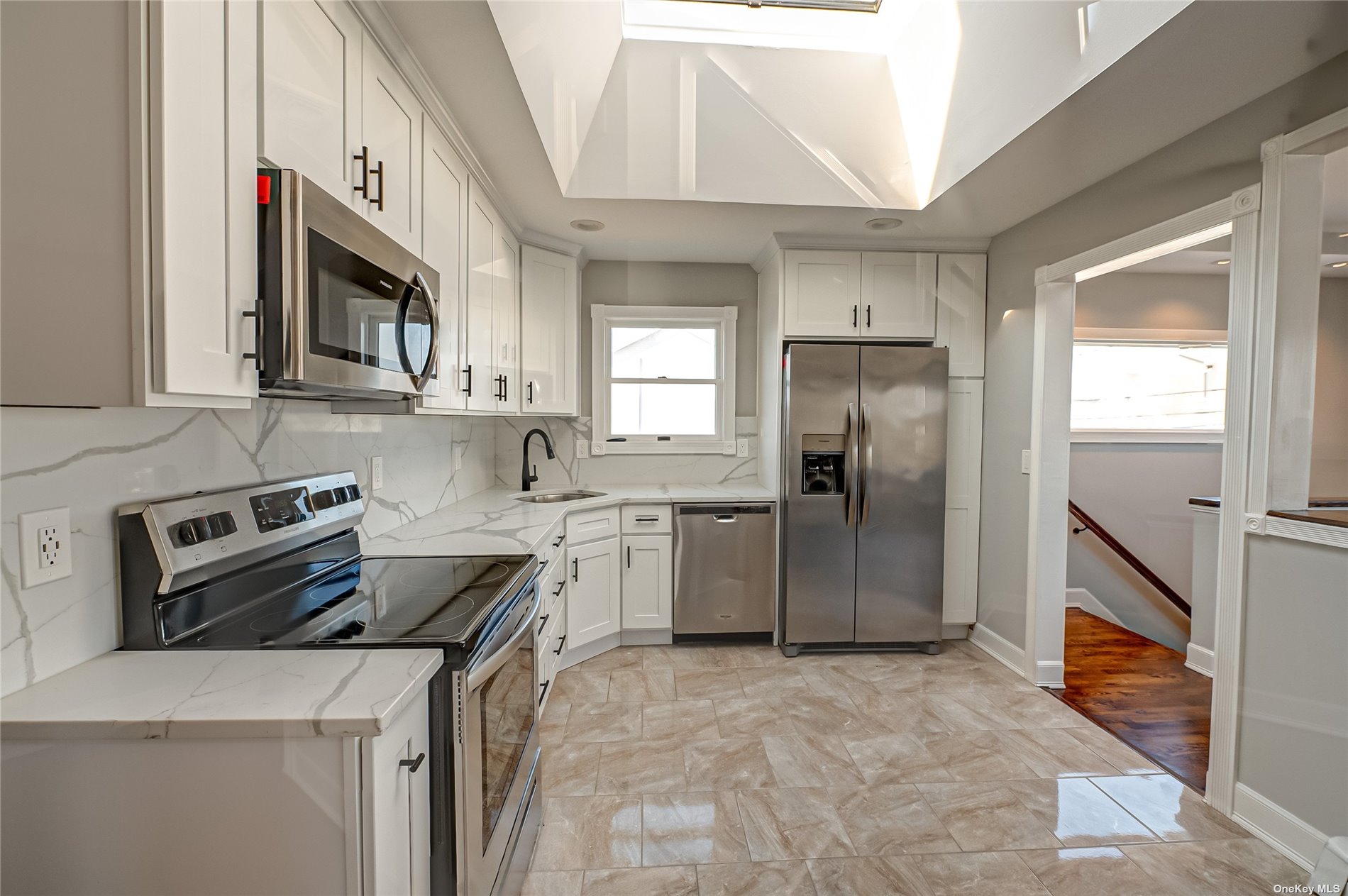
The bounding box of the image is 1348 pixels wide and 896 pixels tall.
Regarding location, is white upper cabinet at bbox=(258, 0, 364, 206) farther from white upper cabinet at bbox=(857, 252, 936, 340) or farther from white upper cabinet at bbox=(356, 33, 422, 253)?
white upper cabinet at bbox=(857, 252, 936, 340)

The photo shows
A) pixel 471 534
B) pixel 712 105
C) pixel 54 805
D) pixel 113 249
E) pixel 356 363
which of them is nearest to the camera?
pixel 113 249

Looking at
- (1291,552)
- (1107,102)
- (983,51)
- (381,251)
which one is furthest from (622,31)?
(1291,552)

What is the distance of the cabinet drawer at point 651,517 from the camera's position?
11.8 feet

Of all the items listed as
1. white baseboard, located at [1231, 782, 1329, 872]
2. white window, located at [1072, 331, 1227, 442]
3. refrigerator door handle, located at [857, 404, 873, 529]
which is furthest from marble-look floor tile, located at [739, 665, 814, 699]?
white window, located at [1072, 331, 1227, 442]

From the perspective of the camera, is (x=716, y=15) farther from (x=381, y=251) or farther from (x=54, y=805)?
(x=54, y=805)

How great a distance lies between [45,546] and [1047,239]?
149 inches

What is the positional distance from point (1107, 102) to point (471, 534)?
2653 mm

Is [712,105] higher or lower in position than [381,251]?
higher

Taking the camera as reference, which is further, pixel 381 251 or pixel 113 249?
pixel 381 251

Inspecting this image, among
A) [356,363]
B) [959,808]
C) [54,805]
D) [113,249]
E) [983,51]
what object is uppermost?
[983,51]

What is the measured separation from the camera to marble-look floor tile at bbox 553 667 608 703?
9.80ft

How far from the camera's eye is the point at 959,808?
2152 mm

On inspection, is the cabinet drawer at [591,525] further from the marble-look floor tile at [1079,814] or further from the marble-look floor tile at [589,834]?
the marble-look floor tile at [1079,814]

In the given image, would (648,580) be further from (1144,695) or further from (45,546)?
(45,546)
